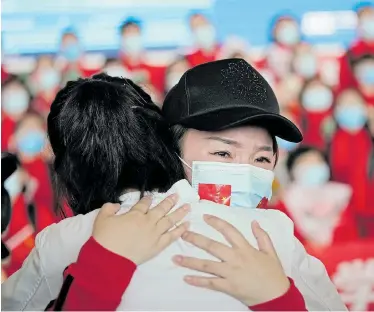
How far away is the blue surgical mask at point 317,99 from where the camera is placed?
3.78m

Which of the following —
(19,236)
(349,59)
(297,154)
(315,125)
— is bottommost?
(19,236)

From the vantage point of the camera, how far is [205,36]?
372 centimetres

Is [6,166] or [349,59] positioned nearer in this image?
[6,166]

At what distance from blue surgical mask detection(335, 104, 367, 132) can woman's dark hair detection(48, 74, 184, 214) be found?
2.61 m

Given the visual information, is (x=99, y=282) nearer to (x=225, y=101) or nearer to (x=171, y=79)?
(x=225, y=101)

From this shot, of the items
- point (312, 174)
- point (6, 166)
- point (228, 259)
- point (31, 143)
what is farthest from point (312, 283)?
point (31, 143)

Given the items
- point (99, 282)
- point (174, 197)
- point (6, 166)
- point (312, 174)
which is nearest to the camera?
point (99, 282)

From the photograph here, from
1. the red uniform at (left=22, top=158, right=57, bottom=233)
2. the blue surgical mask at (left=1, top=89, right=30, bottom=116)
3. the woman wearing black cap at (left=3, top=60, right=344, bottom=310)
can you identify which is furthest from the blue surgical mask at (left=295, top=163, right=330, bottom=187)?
the woman wearing black cap at (left=3, top=60, right=344, bottom=310)

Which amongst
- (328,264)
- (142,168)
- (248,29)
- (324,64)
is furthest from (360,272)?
(142,168)

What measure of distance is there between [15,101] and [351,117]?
2039mm

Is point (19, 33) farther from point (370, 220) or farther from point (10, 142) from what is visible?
point (370, 220)

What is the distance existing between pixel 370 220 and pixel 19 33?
7.62 ft

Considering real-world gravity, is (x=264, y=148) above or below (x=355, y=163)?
above

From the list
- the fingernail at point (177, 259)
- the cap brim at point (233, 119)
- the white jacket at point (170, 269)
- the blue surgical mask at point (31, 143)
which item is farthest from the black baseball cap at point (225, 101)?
the blue surgical mask at point (31, 143)
